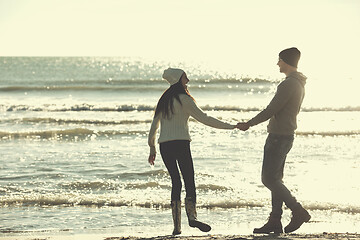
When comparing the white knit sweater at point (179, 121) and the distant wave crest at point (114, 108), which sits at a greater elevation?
the white knit sweater at point (179, 121)

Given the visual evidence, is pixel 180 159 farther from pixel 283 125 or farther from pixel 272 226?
pixel 272 226

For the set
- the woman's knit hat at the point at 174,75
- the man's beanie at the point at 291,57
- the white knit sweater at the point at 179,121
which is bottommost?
the white knit sweater at the point at 179,121

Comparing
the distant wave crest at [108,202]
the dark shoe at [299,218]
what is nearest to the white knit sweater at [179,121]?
the dark shoe at [299,218]

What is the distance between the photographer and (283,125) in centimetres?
586

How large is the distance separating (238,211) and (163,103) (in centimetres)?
315

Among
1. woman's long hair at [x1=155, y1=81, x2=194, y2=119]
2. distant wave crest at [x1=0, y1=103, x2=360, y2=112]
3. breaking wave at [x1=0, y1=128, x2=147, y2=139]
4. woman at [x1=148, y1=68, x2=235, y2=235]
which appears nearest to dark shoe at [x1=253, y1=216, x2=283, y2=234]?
woman at [x1=148, y1=68, x2=235, y2=235]

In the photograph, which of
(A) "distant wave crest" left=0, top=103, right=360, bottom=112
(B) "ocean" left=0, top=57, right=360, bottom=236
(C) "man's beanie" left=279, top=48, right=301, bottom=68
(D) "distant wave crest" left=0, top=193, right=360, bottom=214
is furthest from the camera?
(A) "distant wave crest" left=0, top=103, right=360, bottom=112

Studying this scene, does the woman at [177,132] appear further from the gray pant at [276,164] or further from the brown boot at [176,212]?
the gray pant at [276,164]

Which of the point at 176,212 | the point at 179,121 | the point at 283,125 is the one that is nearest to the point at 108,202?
the point at 176,212

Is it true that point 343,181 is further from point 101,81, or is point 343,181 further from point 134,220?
point 101,81

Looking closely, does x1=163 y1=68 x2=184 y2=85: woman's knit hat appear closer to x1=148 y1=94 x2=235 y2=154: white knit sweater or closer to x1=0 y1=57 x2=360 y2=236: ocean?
x1=148 y1=94 x2=235 y2=154: white knit sweater

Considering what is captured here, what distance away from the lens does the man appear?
5.84 metres

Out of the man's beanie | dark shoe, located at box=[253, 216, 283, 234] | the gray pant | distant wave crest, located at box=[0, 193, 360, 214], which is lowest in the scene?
distant wave crest, located at box=[0, 193, 360, 214]

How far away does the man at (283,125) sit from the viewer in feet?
19.2
